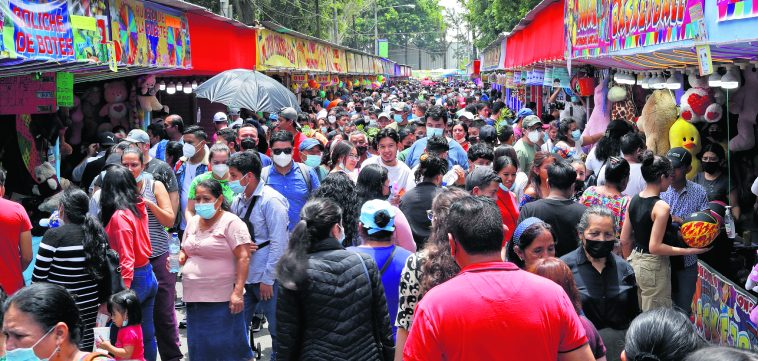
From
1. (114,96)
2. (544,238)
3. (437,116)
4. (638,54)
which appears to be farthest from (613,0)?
(114,96)

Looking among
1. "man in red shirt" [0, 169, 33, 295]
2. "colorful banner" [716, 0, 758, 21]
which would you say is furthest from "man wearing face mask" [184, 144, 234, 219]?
"colorful banner" [716, 0, 758, 21]

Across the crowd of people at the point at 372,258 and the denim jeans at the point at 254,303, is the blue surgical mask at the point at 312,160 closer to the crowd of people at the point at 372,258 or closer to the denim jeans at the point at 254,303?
the crowd of people at the point at 372,258

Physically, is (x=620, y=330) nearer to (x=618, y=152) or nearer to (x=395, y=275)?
(x=395, y=275)

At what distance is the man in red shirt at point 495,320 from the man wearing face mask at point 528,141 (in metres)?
6.48

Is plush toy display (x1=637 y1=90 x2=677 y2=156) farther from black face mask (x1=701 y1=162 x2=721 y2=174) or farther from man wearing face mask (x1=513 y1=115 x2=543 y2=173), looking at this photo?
man wearing face mask (x1=513 y1=115 x2=543 y2=173)

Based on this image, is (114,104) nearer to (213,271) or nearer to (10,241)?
(10,241)

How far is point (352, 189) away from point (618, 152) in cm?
348

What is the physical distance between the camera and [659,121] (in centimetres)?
834

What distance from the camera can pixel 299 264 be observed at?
14.4 ft

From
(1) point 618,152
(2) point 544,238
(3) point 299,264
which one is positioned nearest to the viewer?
(3) point 299,264

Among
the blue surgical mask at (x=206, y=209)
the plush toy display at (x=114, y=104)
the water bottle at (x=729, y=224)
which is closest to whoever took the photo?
the blue surgical mask at (x=206, y=209)

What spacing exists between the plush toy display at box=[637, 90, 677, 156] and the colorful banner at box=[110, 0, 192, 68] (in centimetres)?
648

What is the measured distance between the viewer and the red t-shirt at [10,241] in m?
6.04

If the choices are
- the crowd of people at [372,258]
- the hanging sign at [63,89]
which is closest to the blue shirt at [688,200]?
the crowd of people at [372,258]
